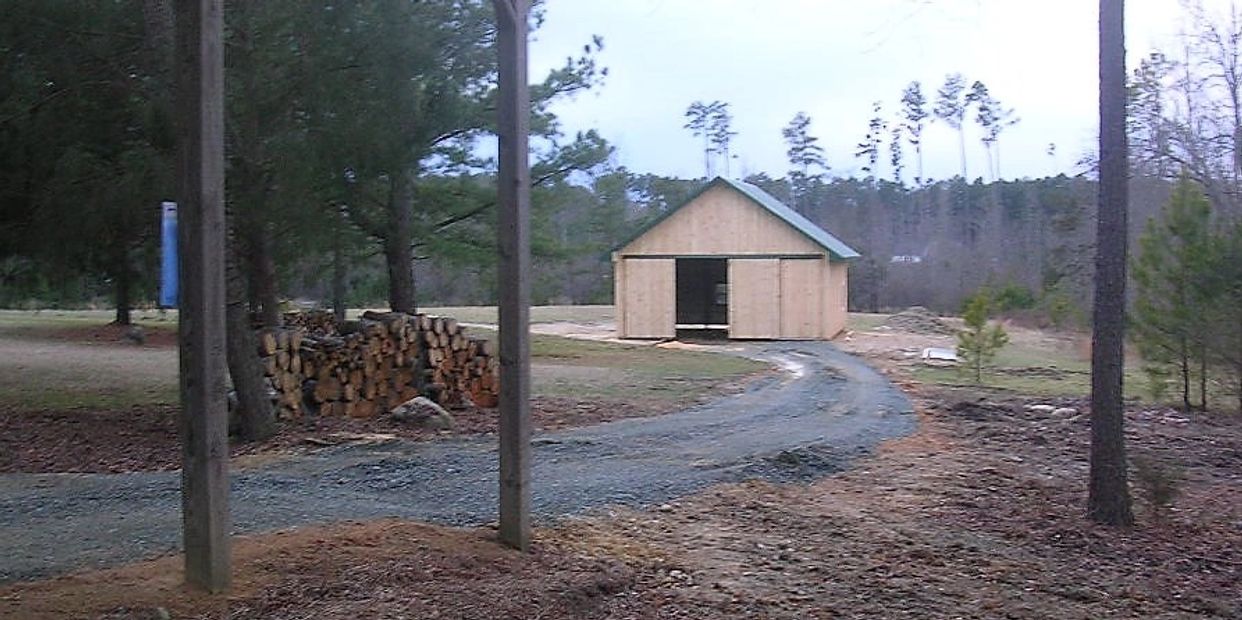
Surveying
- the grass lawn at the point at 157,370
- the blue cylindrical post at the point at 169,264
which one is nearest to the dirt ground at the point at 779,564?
the blue cylindrical post at the point at 169,264

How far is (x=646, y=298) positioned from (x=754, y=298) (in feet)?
9.60

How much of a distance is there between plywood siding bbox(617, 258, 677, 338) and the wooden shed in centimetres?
3

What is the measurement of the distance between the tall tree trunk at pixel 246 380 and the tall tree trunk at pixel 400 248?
20.5ft

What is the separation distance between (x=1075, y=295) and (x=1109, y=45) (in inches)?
1053

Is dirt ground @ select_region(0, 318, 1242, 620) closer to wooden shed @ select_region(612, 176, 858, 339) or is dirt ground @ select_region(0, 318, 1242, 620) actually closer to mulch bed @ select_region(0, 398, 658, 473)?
mulch bed @ select_region(0, 398, 658, 473)

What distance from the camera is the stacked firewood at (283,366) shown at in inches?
462

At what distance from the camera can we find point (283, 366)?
1197cm

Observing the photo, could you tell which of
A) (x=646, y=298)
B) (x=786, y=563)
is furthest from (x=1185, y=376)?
(x=646, y=298)

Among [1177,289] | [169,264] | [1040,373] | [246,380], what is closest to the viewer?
[169,264]

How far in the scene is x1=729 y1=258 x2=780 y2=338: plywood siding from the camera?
30.1 meters

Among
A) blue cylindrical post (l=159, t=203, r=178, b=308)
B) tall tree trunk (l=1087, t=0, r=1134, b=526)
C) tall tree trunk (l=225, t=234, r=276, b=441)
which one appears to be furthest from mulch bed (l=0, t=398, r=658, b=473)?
tall tree trunk (l=1087, t=0, r=1134, b=526)

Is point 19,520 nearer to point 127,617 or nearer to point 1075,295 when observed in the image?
point 127,617

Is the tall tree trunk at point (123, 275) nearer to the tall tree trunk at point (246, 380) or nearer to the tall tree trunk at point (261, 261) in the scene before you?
the tall tree trunk at point (261, 261)

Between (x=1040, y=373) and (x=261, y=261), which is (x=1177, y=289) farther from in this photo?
(x=261, y=261)
